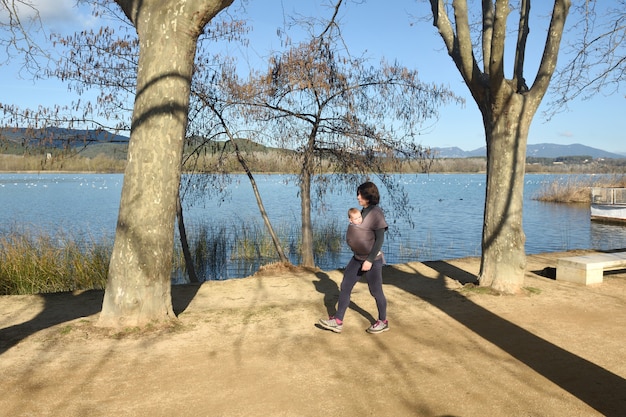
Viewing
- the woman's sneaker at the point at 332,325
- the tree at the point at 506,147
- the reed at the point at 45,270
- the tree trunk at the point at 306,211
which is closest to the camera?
the woman's sneaker at the point at 332,325

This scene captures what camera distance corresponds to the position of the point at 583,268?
8766 mm

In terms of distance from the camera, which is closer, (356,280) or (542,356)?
(542,356)

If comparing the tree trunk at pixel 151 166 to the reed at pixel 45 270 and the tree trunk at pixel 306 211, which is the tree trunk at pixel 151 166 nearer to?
the reed at pixel 45 270

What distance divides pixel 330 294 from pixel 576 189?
3702 centimetres

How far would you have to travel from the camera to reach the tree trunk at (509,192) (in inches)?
315

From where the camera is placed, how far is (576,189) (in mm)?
39875

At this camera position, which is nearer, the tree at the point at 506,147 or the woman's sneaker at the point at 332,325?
the woman's sneaker at the point at 332,325

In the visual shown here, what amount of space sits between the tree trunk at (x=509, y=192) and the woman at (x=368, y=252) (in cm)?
276

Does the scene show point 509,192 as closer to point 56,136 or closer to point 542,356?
point 542,356

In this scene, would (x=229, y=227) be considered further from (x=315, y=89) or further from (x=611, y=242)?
(x=611, y=242)

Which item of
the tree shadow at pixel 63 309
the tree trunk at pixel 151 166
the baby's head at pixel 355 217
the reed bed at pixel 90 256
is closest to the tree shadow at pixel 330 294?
the baby's head at pixel 355 217

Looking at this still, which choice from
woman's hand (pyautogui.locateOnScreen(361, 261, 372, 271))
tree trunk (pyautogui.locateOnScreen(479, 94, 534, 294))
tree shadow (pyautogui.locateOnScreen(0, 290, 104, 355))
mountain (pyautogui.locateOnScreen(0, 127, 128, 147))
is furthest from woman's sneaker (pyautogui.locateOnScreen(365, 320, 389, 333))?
mountain (pyautogui.locateOnScreen(0, 127, 128, 147))

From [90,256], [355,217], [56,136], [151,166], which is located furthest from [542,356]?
[90,256]

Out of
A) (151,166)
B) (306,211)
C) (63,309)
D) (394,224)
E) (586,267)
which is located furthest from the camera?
(394,224)
